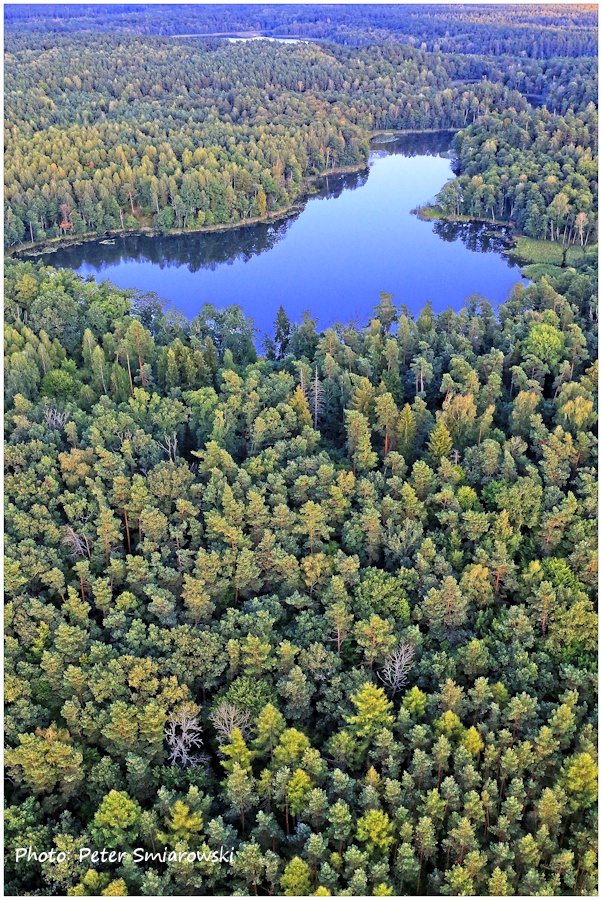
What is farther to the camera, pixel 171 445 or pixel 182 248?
pixel 182 248

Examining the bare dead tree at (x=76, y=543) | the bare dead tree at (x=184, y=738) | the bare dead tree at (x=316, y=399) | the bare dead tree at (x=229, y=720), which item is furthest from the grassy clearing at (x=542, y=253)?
the bare dead tree at (x=184, y=738)

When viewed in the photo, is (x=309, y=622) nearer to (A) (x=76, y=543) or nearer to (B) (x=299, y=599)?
(B) (x=299, y=599)

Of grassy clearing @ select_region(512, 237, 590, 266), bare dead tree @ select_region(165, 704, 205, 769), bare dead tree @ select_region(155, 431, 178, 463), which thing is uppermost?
grassy clearing @ select_region(512, 237, 590, 266)

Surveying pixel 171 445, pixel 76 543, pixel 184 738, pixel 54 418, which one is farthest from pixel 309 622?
pixel 54 418

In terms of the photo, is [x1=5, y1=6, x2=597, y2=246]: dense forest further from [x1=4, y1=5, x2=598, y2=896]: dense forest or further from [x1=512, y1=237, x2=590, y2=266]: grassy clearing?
[x1=4, y1=5, x2=598, y2=896]: dense forest

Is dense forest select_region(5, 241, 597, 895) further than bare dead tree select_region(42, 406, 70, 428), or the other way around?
bare dead tree select_region(42, 406, 70, 428)

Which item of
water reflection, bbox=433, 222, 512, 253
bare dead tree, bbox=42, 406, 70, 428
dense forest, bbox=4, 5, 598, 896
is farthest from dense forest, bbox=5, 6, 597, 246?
bare dead tree, bbox=42, 406, 70, 428
